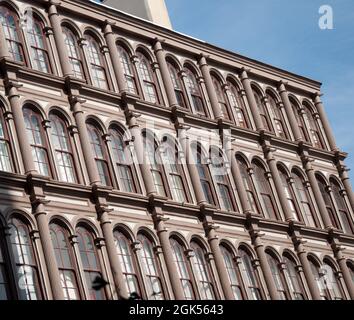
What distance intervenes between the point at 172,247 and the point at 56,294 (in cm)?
666

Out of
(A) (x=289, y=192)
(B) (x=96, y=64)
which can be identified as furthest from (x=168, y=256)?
(A) (x=289, y=192)

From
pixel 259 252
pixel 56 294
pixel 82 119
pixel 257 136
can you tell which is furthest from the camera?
pixel 257 136

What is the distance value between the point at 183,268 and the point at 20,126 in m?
8.20

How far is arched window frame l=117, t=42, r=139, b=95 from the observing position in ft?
129

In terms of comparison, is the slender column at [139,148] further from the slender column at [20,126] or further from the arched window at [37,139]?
the slender column at [20,126]

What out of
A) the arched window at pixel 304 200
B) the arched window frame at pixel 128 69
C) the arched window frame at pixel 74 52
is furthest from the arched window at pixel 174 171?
the arched window at pixel 304 200

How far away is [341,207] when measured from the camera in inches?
1873

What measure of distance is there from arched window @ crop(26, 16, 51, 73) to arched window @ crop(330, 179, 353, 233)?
17.2m

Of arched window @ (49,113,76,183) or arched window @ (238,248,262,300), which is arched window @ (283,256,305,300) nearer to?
arched window @ (238,248,262,300)

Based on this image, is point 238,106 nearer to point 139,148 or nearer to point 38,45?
point 139,148

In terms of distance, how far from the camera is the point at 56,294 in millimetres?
31359

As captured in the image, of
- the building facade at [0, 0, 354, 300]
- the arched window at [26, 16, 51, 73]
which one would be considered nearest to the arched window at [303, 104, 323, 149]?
the building facade at [0, 0, 354, 300]
